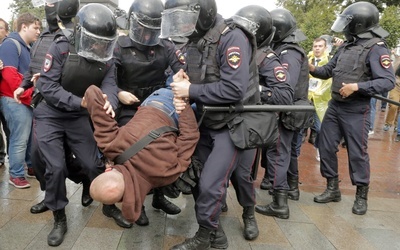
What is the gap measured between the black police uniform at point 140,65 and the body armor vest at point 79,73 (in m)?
0.32

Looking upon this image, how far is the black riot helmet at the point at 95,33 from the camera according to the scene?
109 inches

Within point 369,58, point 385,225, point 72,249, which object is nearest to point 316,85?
point 369,58

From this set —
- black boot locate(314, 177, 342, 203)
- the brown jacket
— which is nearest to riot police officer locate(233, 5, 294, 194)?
the brown jacket

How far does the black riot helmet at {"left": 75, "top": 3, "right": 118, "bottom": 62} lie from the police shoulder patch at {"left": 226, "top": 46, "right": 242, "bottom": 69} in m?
0.94

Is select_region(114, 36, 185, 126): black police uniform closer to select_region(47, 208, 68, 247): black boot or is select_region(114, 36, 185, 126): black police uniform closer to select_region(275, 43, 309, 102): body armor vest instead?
select_region(47, 208, 68, 247): black boot

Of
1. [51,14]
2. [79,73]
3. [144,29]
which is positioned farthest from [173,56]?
[51,14]

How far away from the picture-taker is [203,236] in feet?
9.43

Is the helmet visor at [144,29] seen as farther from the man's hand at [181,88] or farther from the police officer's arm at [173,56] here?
the man's hand at [181,88]

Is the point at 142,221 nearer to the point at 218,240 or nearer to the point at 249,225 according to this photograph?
the point at 218,240

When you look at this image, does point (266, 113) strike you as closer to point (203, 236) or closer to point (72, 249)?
point (203, 236)

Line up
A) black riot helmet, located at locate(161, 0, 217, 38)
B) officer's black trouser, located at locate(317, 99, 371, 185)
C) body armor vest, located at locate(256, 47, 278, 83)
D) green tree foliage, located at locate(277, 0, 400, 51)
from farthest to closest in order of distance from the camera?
green tree foliage, located at locate(277, 0, 400, 51) < officer's black trouser, located at locate(317, 99, 371, 185) < body armor vest, located at locate(256, 47, 278, 83) < black riot helmet, located at locate(161, 0, 217, 38)

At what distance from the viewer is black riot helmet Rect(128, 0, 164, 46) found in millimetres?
3107

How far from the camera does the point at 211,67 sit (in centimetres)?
276

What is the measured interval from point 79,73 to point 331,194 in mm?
3083
